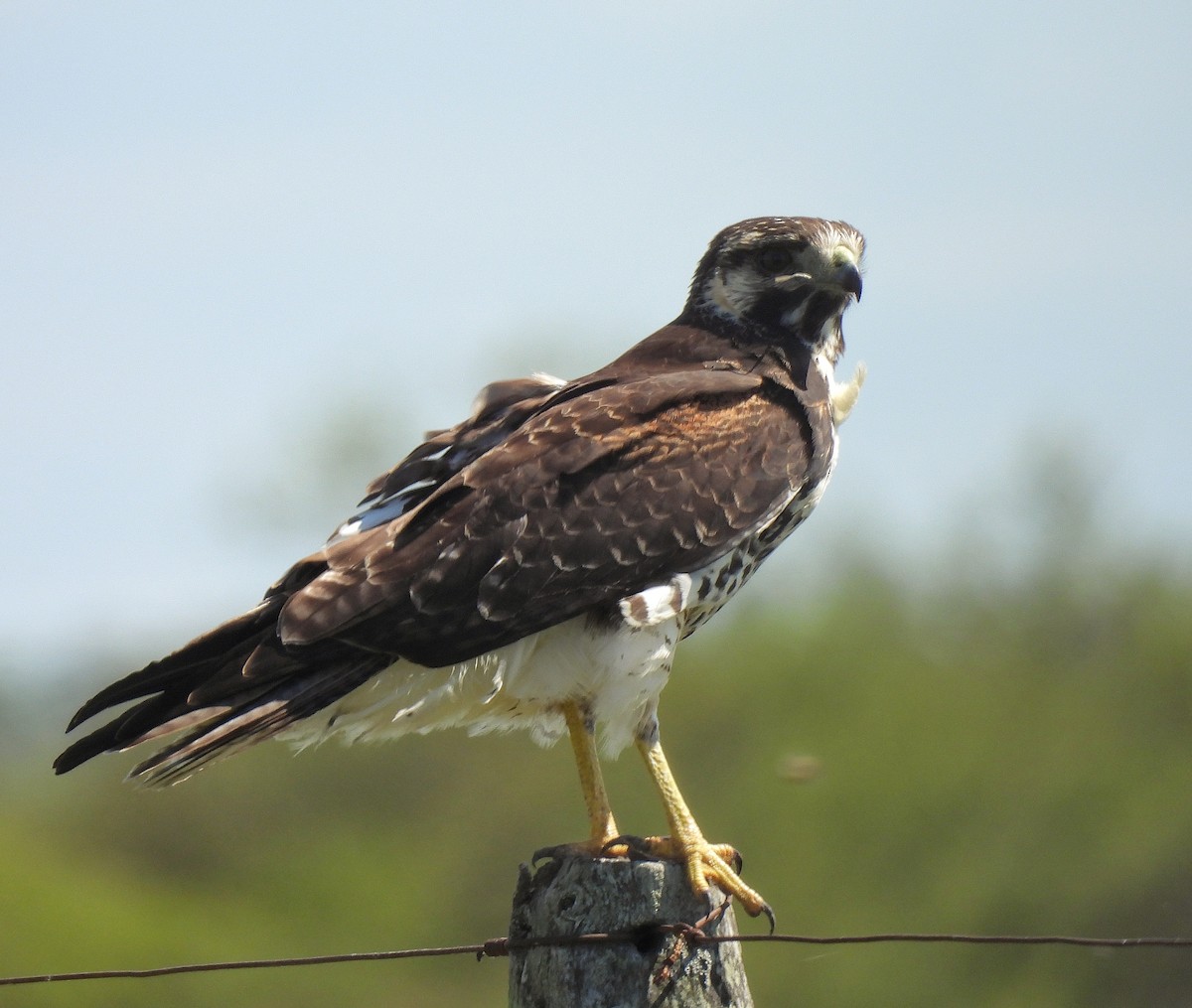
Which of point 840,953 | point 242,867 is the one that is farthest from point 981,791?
point 242,867

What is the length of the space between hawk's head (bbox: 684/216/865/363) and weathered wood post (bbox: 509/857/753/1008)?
8.71 ft

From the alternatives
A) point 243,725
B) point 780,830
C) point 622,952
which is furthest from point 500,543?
point 780,830

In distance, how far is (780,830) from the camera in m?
21.6

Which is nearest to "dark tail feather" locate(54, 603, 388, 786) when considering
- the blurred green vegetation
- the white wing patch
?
the white wing patch

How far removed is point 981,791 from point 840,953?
3.11 meters

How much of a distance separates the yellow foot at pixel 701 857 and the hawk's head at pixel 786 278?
2070mm

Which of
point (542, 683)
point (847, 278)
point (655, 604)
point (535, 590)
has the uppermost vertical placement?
point (847, 278)

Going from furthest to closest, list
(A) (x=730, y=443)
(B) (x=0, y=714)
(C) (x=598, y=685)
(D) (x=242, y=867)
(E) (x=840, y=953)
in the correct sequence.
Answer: (B) (x=0, y=714)
(D) (x=242, y=867)
(E) (x=840, y=953)
(A) (x=730, y=443)
(C) (x=598, y=685)

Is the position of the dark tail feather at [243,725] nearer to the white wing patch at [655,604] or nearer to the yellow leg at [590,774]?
the yellow leg at [590,774]

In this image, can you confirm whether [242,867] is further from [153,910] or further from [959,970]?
[959,970]

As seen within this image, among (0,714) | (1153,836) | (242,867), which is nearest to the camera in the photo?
(1153,836)

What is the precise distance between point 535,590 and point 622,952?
1.43 m

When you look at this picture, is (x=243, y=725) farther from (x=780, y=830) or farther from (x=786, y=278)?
(x=780, y=830)

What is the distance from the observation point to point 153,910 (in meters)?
23.4
